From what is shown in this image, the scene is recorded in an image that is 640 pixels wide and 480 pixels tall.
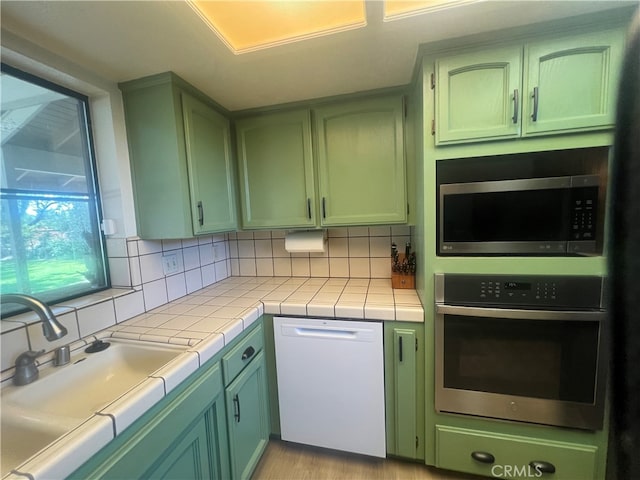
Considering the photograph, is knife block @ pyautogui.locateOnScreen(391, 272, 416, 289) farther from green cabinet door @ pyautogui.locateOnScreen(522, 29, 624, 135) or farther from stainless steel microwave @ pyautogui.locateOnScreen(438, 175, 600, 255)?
green cabinet door @ pyautogui.locateOnScreen(522, 29, 624, 135)

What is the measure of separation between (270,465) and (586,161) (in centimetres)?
205

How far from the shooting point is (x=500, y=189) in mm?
1113

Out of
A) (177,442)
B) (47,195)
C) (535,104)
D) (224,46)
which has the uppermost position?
(224,46)

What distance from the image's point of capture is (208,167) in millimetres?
1508

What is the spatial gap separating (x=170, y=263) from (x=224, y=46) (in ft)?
3.75

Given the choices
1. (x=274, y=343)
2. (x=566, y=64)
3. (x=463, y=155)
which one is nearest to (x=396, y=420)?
(x=274, y=343)

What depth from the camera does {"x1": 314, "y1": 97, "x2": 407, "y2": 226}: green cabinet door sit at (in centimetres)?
152

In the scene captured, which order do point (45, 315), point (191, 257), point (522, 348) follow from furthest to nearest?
point (191, 257) < point (522, 348) < point (45, 315)

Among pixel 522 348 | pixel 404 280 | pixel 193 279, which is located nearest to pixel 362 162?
pixel 404 280

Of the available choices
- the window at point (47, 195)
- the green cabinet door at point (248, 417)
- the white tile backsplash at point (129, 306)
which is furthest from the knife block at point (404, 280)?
the window at point (47, 195)

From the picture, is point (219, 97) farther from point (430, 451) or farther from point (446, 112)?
point (430, 451)

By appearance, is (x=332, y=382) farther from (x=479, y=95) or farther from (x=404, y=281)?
(x=479, y=95)

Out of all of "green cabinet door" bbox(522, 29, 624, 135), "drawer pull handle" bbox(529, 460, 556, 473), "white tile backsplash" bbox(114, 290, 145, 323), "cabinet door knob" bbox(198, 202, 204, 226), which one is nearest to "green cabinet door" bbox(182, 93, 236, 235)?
"cabinet door knob" bbox(198, 202, 204, 226)

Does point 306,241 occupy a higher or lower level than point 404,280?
higher
